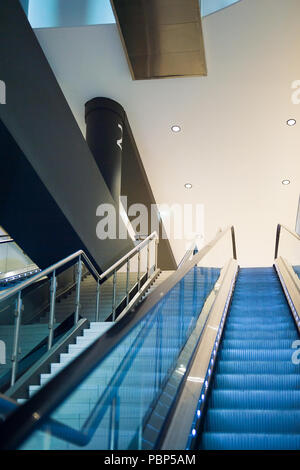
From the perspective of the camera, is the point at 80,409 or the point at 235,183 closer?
the point at 80,409

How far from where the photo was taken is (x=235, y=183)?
1202cm

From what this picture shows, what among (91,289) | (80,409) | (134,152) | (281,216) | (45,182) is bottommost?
(80,409)

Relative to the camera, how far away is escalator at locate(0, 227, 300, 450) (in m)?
1.50

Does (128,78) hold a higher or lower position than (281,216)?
higher

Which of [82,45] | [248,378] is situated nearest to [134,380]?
[248,378]

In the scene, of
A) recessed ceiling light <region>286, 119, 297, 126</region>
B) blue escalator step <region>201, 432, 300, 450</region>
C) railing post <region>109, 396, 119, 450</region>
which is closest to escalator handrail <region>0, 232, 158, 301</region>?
blue escalator step <region>201, 432, 300, 450</region>

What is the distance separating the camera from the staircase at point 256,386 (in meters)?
3.01

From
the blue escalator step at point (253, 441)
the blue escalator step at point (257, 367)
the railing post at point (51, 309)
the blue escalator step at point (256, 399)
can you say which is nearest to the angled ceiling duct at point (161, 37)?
the railing post at point (51, 309)

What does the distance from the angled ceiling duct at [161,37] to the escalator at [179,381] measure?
132 inches

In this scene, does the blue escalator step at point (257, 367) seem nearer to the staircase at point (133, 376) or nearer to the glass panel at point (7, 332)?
the staircase at point (133, 376)

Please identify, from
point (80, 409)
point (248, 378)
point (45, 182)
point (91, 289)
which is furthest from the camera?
point (91, 289)

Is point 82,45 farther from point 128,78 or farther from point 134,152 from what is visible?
point 134,152

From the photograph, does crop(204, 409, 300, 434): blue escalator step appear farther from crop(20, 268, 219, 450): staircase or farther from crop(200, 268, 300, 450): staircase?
crop(20, 268, 219, 450): staircase

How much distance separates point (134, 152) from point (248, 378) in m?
7.99
